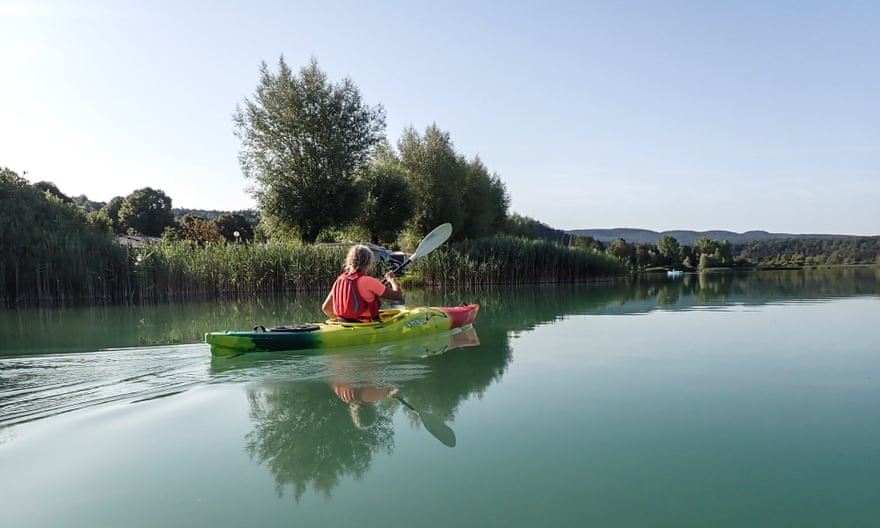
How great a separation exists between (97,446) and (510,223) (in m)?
41.9

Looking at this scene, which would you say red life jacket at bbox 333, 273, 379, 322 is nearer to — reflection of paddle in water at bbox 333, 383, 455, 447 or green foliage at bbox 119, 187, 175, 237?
reflection of paddle in water at bbox 333, 383, 455, 447

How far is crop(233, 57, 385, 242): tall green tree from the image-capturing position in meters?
23.4

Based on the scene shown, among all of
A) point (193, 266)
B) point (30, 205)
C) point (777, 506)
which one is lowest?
point (777, 506)

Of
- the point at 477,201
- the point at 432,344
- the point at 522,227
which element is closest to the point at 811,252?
the point at 522,227

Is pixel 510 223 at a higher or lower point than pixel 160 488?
higher

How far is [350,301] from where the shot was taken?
22.1 ft

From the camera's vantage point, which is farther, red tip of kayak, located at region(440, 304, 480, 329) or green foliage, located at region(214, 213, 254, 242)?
green foliage, located at region(214, 213, 254, 242)

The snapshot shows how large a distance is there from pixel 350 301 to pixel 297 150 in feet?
59.6

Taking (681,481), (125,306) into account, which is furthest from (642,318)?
(125,306)

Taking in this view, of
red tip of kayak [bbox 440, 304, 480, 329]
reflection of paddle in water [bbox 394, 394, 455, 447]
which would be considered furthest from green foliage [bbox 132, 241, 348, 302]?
reflection of paddle in water [bbox 394, 394, 455, 447]

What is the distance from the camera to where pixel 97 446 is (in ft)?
11.1

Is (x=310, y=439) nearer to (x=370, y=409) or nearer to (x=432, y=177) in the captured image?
(x=370, y=409)

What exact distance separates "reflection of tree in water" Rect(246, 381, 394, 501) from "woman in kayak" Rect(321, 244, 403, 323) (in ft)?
6.97

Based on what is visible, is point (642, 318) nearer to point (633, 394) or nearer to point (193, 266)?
point (633, 394)
